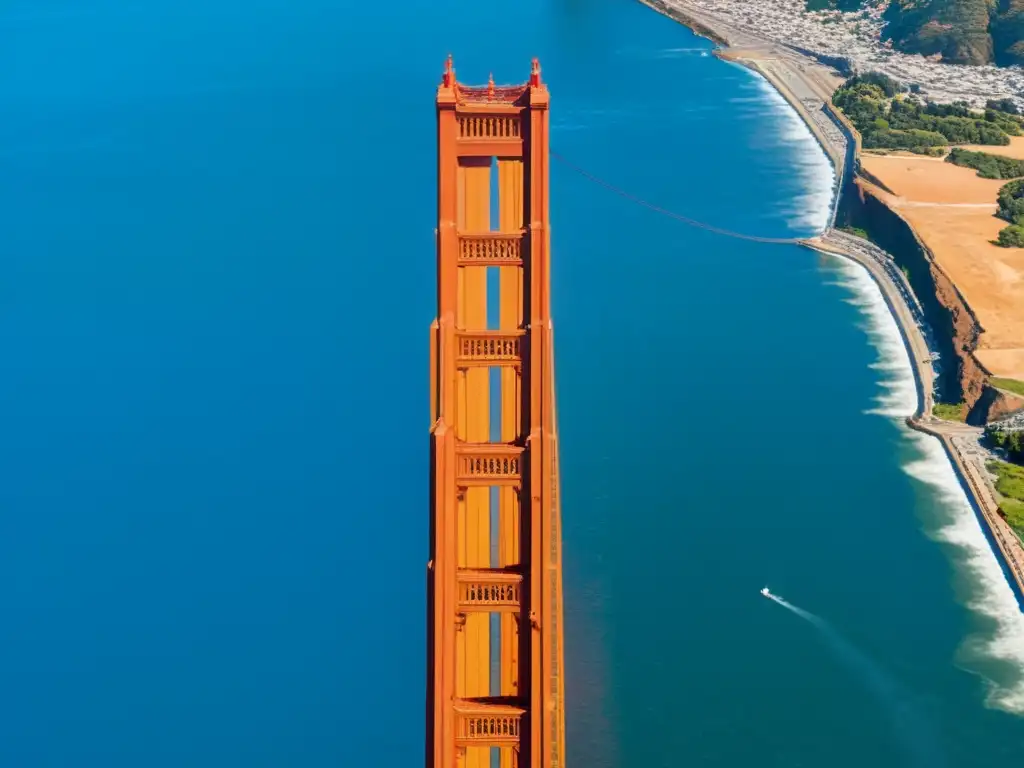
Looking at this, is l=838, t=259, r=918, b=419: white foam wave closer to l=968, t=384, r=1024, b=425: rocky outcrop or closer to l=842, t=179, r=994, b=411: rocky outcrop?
l=842, t=179, r=994, b=411: rocky outcrop

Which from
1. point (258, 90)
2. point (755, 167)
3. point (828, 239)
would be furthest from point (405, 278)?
point (258, 90)

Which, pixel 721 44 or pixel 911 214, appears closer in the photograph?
pixel 911 214

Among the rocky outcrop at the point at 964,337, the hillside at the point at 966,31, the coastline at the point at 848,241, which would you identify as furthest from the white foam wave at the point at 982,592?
the hillside at the point at 966,31

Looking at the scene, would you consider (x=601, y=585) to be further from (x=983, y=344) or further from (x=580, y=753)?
(x=983, y=344)

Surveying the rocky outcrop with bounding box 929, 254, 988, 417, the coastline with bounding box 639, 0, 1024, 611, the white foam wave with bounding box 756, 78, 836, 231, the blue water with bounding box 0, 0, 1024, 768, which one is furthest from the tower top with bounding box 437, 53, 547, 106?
the white foam wave with bounding box 756, 78, 836, 231

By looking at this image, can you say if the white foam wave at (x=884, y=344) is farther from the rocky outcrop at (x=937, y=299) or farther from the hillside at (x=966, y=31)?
the hillside at (x=966, y=31)
